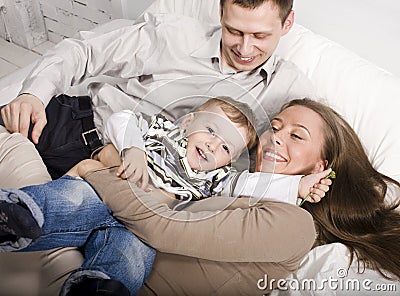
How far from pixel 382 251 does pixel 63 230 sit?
620 millimetres

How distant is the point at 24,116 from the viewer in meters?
1.12

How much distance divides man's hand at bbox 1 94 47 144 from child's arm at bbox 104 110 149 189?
17 centimetres

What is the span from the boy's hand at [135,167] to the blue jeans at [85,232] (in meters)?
0.07

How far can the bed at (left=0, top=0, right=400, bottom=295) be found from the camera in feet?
3.29

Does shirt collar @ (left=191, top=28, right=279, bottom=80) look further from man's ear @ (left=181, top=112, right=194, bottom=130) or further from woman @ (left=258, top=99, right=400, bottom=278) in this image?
man's ear @ (left=181, top=112, right=194, bottom=130)

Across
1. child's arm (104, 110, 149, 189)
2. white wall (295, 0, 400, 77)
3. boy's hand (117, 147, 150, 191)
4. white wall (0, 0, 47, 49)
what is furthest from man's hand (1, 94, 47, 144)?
white wall (0, 0, 47, 49)

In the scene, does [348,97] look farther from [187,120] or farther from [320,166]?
[187,120]

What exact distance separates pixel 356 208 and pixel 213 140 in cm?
37

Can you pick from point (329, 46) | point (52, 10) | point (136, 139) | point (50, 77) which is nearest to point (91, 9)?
point (52, 10)

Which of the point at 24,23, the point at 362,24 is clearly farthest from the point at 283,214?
the point at 24,23

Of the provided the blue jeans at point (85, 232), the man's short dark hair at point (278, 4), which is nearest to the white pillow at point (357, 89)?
the man's short dark hair at point (278, 4)

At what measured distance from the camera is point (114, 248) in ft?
2.84

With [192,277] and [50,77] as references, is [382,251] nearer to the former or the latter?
[192,277]

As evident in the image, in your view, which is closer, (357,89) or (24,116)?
(24,116)
